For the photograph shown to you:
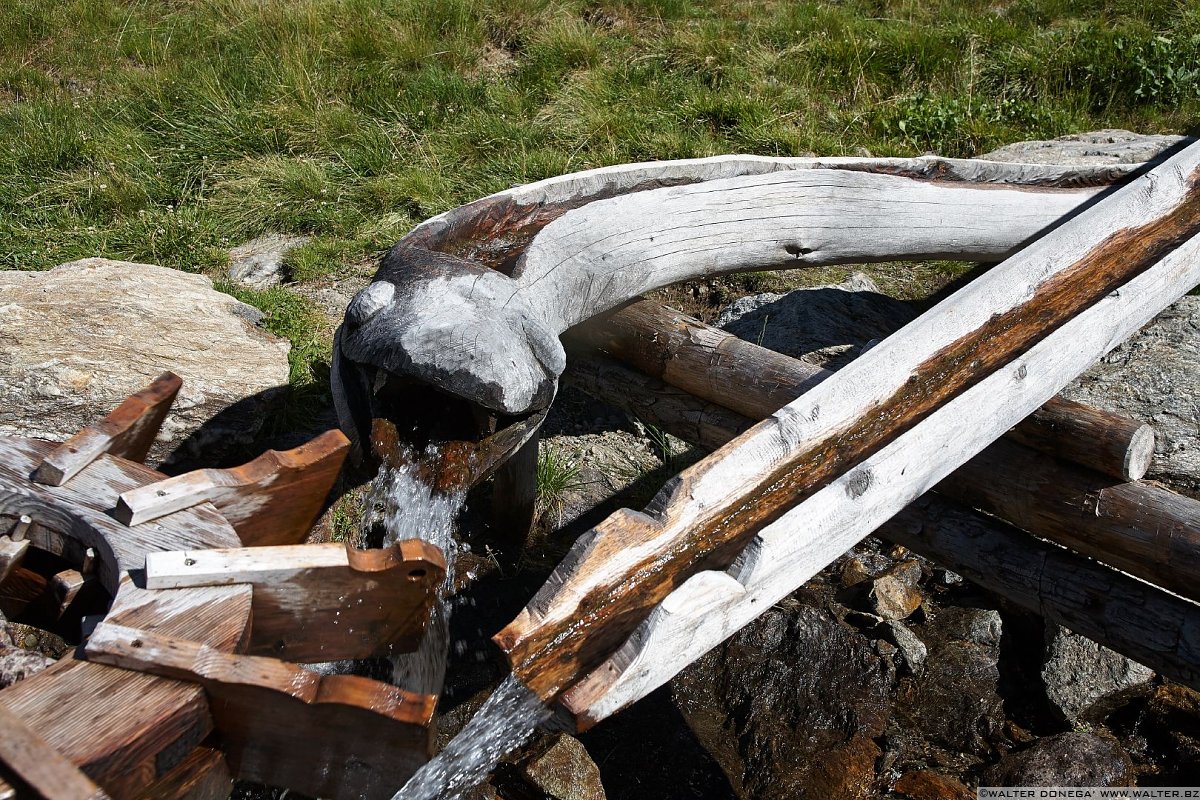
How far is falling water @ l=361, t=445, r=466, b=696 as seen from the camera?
9.46 feet

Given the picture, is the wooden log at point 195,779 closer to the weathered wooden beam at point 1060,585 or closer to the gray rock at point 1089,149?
the weathered wooden beam at point 1060,585

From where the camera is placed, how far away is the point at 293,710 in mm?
2125

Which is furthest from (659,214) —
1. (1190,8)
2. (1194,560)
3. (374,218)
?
(1190,8)

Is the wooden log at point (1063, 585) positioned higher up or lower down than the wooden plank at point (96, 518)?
lower down

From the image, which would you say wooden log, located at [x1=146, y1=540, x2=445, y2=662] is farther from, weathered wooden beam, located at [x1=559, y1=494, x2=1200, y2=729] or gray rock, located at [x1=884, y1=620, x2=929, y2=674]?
gray rock, located at [x1=884, y1=620, x2=929, y2=674]

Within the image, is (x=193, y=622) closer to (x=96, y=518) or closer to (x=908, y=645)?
(x=96, y=518)

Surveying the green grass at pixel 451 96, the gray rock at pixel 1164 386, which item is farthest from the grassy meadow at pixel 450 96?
the gray rock at pixel 1164 386

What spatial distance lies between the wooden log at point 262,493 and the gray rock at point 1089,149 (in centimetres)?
458

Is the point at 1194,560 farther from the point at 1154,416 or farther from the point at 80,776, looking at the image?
the point at 80,776

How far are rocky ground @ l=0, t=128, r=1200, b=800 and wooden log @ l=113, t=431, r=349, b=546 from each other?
4.28ft

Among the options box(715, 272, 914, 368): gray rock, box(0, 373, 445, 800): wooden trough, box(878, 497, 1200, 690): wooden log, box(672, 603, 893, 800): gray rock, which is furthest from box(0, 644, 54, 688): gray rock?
box(715, 272, 914, 368): gray rock

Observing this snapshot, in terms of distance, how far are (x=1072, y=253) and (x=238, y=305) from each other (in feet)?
12.3

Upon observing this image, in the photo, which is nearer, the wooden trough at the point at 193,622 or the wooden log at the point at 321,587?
the wooden trough at the point at 193,622

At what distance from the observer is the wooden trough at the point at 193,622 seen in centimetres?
198
